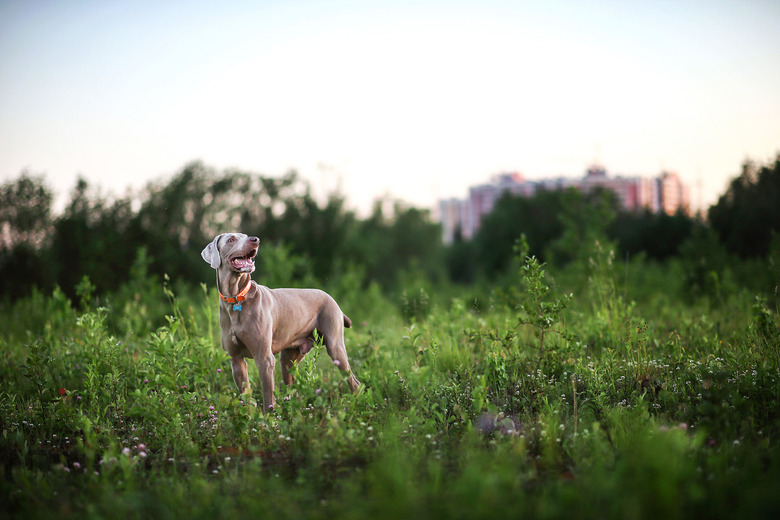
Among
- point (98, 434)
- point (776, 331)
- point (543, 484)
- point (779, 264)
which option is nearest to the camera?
point (543, 484)

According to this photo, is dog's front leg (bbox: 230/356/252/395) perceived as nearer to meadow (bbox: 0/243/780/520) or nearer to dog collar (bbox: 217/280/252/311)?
meadow (bbox: 0/243/780/520)

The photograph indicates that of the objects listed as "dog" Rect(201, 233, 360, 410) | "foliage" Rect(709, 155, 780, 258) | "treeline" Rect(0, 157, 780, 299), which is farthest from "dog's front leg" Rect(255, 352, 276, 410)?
"foliage" Rect(709, 155, 780, 258)

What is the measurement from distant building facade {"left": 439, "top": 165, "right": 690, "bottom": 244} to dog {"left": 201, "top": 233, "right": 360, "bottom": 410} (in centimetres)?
842

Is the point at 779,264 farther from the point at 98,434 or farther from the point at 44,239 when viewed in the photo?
the point at 44,239

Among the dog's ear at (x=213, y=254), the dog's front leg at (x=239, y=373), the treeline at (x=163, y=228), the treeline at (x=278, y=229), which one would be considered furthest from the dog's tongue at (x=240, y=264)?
the treeline at (x=163, y=228)

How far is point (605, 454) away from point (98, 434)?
366 cm

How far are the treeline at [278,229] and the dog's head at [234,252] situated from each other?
25.6 feet

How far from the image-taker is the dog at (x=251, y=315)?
15.9 ft

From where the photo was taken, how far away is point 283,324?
5203 millimetres

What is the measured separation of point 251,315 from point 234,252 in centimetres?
57

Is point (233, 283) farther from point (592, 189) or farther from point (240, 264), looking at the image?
point (592, 189)

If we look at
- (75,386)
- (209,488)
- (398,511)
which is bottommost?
(75,386)

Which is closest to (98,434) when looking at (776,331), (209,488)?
(209,488)

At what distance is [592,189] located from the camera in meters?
32.2
